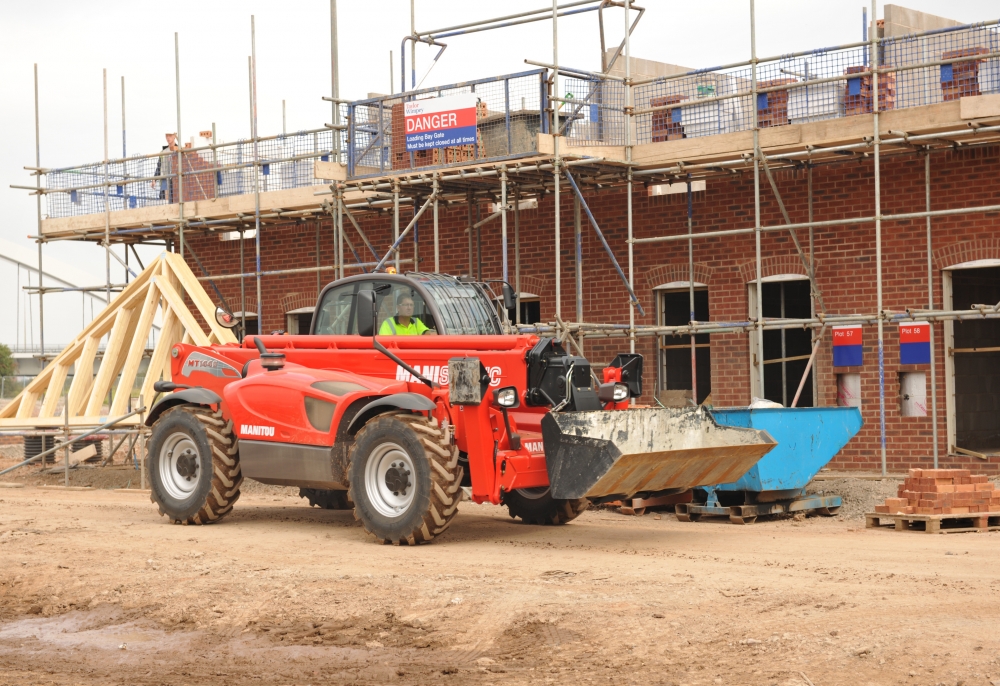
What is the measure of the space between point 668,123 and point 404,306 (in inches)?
268

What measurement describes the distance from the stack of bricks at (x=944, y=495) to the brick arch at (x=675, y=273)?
18.3ft

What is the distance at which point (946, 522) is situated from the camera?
12.2 metres

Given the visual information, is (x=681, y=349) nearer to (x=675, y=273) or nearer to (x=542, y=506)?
(x=675, y=273)

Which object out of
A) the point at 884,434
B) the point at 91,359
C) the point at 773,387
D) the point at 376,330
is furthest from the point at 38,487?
the point at 884,434

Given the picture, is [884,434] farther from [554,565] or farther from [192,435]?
[192,435]

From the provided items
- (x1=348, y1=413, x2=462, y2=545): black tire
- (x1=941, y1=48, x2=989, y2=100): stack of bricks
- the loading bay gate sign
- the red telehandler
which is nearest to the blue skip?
the red telehandler

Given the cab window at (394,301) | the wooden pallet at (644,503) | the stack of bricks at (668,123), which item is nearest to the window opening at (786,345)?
the stack of bricks at (668,123)

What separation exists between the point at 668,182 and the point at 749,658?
11.2 meters

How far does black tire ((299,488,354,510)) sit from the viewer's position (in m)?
13.9

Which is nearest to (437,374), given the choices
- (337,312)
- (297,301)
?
(337,312)

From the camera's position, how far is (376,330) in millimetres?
11805

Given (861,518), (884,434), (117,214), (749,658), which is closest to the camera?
(749,658)

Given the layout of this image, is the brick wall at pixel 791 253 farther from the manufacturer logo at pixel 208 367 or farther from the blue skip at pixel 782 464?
the manufacturer logo at pixel 208 367

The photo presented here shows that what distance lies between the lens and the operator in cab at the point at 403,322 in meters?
11.8
